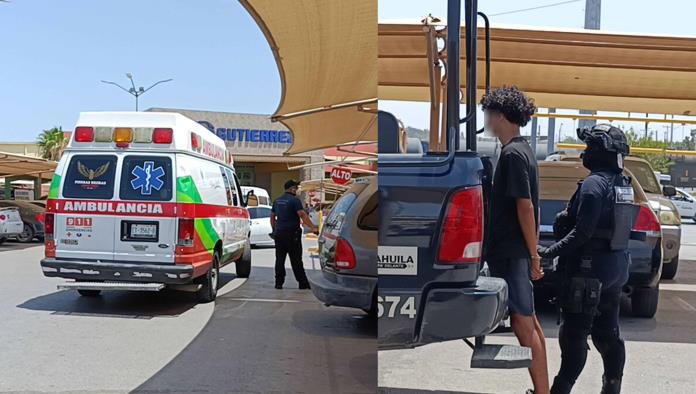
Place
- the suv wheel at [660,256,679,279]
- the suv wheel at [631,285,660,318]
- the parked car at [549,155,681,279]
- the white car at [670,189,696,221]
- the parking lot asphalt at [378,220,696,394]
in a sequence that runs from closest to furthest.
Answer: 1. the parking lot asphalt at [378,220,696,394]
2. the parked car at [549,155,681,279]
3. the suv wheel at [631,285,660,318]
4. the white car at [670,189,696,221]
5. the suv wheel at [660,256,679,279]

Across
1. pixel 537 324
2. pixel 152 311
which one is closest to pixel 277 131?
pixel 152 311

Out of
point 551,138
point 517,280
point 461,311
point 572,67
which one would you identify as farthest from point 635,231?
point 461,311

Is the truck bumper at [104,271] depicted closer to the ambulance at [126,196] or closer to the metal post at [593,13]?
the ambulance at [126,196]

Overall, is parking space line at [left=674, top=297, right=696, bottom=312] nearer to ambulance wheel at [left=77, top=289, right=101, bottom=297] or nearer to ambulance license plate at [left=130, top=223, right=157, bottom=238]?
ambulance license plate at [left=130, top=223, right=157, bottom=238]

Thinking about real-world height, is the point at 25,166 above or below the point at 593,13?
below

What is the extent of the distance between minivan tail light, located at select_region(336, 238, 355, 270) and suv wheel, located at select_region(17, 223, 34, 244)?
2.78 feet

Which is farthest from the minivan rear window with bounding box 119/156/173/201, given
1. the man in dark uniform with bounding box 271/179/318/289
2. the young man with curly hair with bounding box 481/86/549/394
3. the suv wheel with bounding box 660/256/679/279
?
the suv wheel with bounding box 660/256/679/279

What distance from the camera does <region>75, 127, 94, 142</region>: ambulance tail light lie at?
1620 millimetres

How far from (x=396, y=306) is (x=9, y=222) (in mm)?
1129

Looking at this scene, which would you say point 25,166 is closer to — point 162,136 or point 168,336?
point 162,136

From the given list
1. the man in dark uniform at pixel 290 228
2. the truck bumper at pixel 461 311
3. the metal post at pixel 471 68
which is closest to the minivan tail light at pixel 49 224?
the man in dark uniform at pixel 290 228

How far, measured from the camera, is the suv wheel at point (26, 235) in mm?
1634

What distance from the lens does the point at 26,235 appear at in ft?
5.41

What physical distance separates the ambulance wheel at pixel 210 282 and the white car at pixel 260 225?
15 centimetres
